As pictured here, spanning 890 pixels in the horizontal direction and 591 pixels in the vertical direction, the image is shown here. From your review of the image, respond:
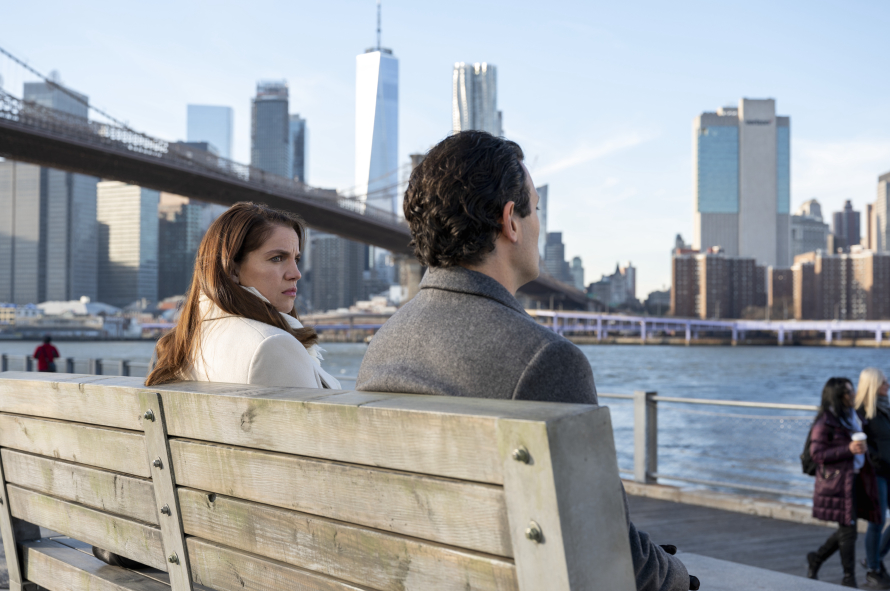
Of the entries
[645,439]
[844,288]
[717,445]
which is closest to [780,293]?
[844,288]

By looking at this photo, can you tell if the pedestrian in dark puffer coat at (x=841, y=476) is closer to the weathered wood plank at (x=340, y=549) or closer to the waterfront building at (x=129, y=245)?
the weathered wood plank at (x=340, y=549)

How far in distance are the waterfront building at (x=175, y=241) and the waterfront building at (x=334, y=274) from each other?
34.7 ft

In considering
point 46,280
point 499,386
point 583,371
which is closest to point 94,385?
point 499,386

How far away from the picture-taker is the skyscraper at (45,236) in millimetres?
64375

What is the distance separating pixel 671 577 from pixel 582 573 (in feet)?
1.32

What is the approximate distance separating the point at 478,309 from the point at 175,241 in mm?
70262

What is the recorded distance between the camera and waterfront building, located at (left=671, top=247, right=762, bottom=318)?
82.3m

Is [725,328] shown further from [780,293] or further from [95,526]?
[95,526]

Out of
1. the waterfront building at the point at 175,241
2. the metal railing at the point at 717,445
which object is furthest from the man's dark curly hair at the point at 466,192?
the waterfront building at the point at 175,241

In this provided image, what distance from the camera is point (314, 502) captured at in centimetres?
103

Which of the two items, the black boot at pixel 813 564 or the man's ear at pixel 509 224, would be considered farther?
the black boot at pixel 813 564

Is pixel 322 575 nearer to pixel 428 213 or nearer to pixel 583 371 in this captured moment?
pixel 583 371

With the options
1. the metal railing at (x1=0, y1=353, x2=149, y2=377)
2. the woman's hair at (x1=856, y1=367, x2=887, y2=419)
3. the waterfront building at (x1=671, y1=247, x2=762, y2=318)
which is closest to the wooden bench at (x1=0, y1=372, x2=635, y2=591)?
the woman's hair at (x1=856, y1=367, x2=887, y2=419)

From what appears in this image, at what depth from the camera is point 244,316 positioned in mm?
1789
